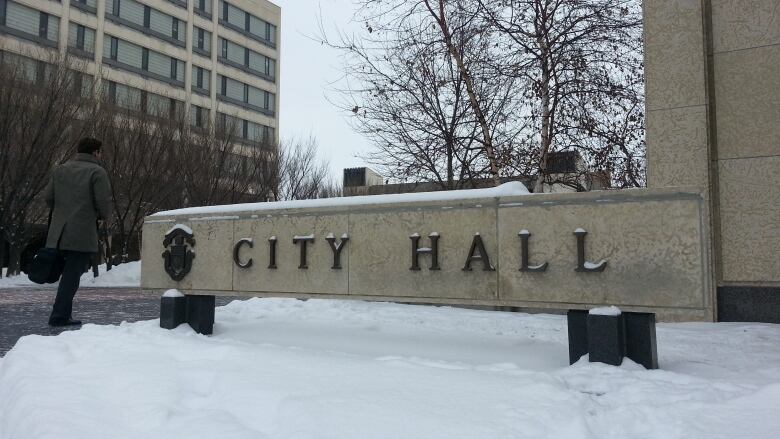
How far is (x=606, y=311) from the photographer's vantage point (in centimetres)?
363

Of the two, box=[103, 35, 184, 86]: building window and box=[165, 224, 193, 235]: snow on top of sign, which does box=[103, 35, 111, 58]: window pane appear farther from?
box=[165, 224, 193, 235]: snow on top of sign

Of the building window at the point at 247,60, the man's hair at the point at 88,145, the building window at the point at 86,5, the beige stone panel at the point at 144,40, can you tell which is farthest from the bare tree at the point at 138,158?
the building window at the point at 247,60

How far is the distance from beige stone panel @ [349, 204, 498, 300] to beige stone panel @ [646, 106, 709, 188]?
3.45 meters

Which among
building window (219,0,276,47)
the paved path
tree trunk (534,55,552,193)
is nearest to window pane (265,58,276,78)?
building window (219,0,276,47)

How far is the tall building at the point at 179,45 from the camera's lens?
104 ft

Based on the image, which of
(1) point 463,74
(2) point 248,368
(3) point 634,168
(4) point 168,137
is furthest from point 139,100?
(2) point 248,368

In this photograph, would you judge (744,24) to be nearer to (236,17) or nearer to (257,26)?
(236,17)

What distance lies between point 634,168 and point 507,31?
3037 millimetres

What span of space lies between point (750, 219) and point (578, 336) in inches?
149

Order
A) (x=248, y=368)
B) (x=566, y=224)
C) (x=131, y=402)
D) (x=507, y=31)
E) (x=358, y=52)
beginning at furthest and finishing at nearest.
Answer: (x=358, y=52)
(x=507, y=31)
(x=566, y=224)
(x=248, y=368)
(x=131, y=402)

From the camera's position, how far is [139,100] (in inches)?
851

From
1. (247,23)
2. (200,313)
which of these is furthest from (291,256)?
(247,23)

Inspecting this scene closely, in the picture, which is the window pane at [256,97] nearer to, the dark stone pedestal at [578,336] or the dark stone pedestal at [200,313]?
the dark stone pedestal at [200,313]

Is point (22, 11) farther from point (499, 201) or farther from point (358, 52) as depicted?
point (499, 201)
